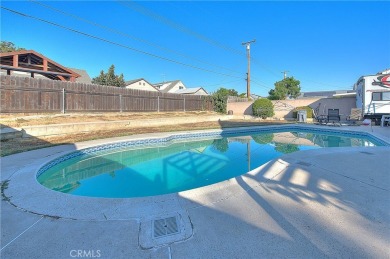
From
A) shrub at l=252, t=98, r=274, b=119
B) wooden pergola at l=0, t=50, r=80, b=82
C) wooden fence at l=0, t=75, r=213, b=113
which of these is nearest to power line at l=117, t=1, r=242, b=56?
wooden fence at l=0, t=75, r=213, b=113

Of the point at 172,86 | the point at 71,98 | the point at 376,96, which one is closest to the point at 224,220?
the point at 71,98

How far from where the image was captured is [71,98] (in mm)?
11875

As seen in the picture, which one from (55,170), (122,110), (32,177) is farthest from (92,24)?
(32,177)

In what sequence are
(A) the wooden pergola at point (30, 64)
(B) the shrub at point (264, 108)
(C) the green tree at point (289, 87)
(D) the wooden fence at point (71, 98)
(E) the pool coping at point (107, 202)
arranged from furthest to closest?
(C) the green tree at point (289, 87) < (B) the shrub at point (264, 108) < (A) the wooden pergola at point (30, 64) < (D) the wooden fence at point (71, 98) < (E) the pool coping at point (107, 202)

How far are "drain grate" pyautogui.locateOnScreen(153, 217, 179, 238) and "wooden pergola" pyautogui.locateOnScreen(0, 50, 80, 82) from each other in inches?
625

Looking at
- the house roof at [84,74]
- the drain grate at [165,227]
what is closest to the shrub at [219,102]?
the house roof at [84,74]

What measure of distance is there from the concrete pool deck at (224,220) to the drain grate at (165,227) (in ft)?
0.21

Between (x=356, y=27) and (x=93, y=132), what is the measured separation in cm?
1882

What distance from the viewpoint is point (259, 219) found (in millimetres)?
2389

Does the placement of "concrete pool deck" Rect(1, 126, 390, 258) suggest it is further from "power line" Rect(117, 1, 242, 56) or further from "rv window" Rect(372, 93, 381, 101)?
"power line" Rect(117, 1, 242, 56)

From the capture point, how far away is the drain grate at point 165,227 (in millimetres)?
2168

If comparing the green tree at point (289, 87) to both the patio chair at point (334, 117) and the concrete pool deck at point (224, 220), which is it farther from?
the concrete pool deck at point (224, 220)

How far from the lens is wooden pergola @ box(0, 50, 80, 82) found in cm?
1288

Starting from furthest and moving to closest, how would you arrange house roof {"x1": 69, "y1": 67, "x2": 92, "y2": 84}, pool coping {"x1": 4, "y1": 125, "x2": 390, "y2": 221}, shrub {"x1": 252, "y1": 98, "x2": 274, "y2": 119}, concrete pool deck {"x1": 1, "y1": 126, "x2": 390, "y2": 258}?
house roof {"x1": 69, "y1": 67, "x2": 92, "y2": 84}
shrub {"x1": 252, "y1": 98, "x2": 274, "y2": 119}
pool coping {"x1": 4, "y1": 125, "x2": 390, "y2": 221}
concrete pool deck {"x1": 1, "y1": 126, "x2": 390, "y2": 258}
